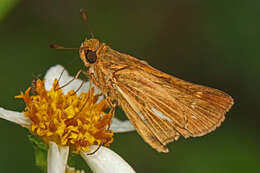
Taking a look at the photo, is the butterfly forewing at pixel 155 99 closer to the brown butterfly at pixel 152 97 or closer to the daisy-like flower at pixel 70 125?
the brown butterfly at pixel 152 97

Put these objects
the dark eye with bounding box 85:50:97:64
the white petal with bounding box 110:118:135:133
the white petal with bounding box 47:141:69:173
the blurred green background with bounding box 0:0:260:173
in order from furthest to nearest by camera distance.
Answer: the blurred green background with bounding box 0:0:260:173, the white petal with bounding box 110:118:135:133, the dark eye with bounding box 85:50:97:64, the white petal with bounding box 47:141:69:173

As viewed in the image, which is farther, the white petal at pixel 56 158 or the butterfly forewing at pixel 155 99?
the butterfly forewing at pixel 155 99

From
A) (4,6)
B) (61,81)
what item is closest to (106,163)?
(61,81)

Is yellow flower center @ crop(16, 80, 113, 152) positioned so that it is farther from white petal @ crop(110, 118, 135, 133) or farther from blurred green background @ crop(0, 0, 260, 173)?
blurred green background @ crop(0, 0, 260, 173)

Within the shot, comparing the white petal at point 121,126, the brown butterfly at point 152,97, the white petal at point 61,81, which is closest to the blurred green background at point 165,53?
the white petal at point 61,81

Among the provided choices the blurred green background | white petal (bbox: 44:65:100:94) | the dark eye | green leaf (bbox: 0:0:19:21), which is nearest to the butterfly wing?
the dark eye

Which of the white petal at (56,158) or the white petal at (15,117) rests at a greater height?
the white petal at (15,117)

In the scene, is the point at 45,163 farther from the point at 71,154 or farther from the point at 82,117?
the point at 82,117
